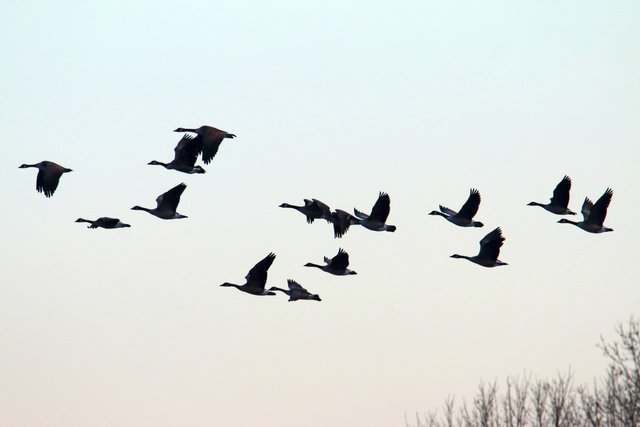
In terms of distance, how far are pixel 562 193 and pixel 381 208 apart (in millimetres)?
5217

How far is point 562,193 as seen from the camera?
32688 mm

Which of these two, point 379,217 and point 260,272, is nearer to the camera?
point 260,272

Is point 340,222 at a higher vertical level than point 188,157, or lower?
lower

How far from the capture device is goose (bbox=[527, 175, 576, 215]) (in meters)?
32.5

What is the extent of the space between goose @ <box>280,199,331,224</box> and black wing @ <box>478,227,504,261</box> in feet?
13.9

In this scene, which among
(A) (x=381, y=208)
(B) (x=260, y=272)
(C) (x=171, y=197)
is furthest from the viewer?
(A) (x=381, y=208)

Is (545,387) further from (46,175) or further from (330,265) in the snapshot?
(46,175)

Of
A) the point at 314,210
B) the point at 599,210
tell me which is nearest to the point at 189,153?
the point at 314,210

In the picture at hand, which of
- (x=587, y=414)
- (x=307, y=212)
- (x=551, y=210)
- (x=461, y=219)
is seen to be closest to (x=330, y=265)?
(x=307, y=212)

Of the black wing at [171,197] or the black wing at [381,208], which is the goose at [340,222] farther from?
the black wing at [171,197]

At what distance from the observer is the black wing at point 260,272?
2859 cm

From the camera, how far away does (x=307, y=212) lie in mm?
32281

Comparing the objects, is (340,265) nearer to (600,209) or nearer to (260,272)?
(260,272)

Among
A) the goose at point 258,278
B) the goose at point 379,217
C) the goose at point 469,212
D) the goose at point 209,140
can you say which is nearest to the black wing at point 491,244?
the goose at point 469,212
